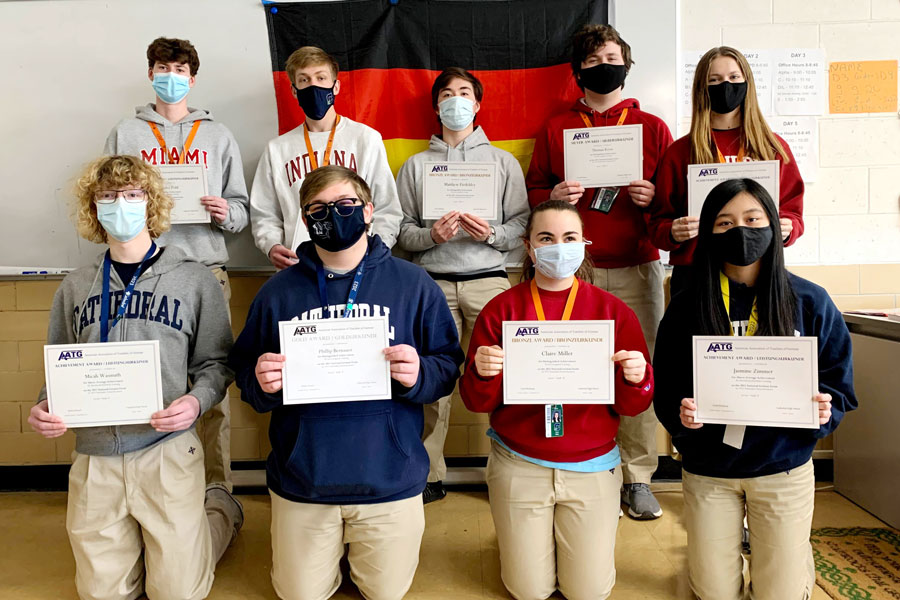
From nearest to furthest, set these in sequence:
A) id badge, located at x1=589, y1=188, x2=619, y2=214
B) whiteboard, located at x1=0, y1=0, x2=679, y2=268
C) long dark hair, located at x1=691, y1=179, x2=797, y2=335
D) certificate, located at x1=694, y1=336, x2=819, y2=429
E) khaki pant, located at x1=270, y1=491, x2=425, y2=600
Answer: certificate, located at x1=694, y1=336, x2=819, y2=429, long dark hair, located at x1=691, y1=179, x2=797, y2=335, khaki pant, located at x1=270, y1=491, x2=425, y2=600, id badge, located at x1=589, y1=188, x2=619, y2=214, whiteboard, located at x1=0, y1=0, x2=679, y2=268

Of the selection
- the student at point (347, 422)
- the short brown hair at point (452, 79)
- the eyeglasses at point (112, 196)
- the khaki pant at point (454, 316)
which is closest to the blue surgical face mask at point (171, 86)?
the eyeglasses at point (112, 196)

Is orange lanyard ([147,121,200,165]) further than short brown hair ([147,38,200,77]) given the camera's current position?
Yes

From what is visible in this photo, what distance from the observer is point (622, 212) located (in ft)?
9.78

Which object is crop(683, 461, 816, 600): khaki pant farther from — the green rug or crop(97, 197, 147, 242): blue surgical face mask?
crop(97, 197, 147, 242): blue surgical face mask

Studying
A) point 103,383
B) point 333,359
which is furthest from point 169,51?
point 333,359

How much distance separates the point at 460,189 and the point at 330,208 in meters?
0.97

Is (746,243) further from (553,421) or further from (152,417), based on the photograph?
(152,417)

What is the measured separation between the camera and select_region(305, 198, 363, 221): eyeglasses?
2.12 m

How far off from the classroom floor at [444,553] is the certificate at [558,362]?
84 centimetres

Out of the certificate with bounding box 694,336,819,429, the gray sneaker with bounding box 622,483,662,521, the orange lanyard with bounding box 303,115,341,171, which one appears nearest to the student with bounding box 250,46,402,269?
the orange lanyard with bounding box 303,115,341,171

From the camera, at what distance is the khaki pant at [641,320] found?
9.93ft

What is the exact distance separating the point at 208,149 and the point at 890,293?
12.9ft

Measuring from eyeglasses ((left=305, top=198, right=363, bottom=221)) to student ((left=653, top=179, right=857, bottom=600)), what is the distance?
49.9 inches

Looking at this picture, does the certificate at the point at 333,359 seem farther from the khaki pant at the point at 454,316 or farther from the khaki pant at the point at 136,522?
the khaki pant at the point at 454,316
